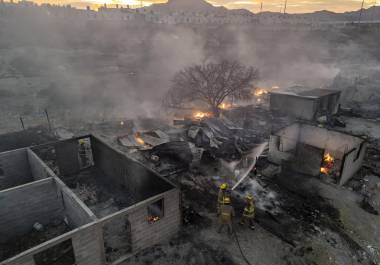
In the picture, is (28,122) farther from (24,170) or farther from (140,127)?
(24,170)

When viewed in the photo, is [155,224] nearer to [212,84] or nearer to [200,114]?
[200,114]

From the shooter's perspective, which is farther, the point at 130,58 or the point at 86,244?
the point at 130,58

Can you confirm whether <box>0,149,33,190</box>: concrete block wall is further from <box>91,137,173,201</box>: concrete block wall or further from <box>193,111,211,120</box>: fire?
<box>193,111,211,120</box>: fire

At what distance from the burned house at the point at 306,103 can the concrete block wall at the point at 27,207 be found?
70.3ft

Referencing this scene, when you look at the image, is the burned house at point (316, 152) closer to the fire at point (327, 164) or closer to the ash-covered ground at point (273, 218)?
the fire at point (327, 164)

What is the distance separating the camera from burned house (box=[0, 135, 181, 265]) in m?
7.14

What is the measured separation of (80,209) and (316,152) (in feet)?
36.9

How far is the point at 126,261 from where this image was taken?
8.49 meters

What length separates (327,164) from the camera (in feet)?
47.4

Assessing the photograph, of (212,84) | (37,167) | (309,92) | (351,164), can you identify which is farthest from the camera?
(309,92)

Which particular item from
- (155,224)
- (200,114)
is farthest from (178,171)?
(200,114)

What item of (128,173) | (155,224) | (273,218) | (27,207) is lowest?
(273,218)

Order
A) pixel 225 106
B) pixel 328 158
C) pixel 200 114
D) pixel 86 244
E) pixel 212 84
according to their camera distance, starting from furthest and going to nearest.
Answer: pixel 225 106 → pixel 200 114 → pixel 212 84 → pixel 328 158 → pixel 86 244

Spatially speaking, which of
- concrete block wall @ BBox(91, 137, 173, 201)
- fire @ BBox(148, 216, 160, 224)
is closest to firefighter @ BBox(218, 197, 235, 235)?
concrete block wall @ BBox(91, 137, 173, 201)
